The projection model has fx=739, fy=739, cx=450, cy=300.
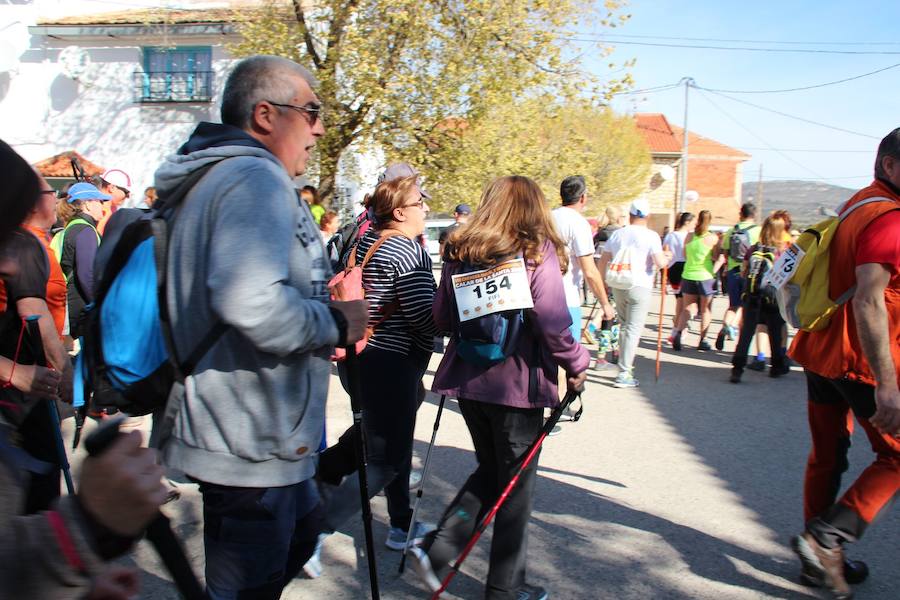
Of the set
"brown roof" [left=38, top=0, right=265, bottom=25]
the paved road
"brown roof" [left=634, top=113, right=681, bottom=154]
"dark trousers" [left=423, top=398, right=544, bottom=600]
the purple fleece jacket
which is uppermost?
"brown roof" [left=634, top=113, right=681, bottom=154]

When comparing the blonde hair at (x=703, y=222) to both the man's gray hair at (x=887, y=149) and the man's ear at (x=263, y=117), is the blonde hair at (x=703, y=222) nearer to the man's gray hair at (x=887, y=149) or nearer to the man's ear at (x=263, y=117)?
the man's gray hair at (x=887, y=149)

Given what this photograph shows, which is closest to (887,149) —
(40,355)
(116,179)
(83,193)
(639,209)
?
(40,355)

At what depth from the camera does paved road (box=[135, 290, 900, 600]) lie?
3408mm

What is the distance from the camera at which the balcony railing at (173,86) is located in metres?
20.8

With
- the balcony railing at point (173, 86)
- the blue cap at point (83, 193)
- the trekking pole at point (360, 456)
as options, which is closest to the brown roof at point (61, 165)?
the balcony railing at point (173, 86)

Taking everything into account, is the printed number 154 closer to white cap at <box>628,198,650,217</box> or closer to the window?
white cap at <box>628,198,650,217</box>

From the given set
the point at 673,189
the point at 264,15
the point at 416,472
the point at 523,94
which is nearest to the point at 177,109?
the point at 264,15

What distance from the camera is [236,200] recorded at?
187 cm

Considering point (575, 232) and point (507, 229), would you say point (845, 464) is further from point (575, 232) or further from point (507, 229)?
point (575, 232)

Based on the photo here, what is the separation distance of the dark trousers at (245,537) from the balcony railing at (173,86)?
20584mm

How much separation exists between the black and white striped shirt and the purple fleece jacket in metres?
0.48

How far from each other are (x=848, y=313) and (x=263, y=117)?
2.48 metres

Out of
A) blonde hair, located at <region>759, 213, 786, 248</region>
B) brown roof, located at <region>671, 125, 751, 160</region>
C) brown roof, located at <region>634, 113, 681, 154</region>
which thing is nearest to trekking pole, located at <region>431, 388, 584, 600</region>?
blonde hair, located at <region>759, 213, 786, 248</region>

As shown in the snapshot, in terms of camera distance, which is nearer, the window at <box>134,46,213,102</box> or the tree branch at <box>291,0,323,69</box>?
the tree branch at <box>291,0,323,69</box>
